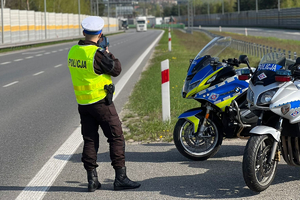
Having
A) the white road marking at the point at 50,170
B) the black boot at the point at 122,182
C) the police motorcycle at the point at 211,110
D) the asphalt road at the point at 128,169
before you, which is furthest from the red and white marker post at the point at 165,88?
the black boot at the point at 122,182

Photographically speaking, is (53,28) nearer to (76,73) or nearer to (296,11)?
A: (296,11)

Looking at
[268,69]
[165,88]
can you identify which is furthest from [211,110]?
[165,88]

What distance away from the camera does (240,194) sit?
15.4ft

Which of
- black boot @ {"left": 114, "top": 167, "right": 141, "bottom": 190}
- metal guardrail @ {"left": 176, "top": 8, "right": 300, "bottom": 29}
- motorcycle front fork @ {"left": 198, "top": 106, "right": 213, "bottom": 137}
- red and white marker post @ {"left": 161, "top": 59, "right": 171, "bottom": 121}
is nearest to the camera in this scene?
black boot @ {"left": 114, "top": 167, "right": 141, "bottom": 190}

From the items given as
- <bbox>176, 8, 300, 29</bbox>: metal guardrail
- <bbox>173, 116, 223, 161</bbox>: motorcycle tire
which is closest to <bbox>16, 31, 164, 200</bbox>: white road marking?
<bbox>173, 116, 223, 161</bbox>: motorcycle tire

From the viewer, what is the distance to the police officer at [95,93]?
4.76 meters

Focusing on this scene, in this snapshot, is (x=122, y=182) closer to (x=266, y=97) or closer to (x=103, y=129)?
(x=103, y=129)

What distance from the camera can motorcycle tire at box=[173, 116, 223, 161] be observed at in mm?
5898

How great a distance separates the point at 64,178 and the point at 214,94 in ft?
6.19

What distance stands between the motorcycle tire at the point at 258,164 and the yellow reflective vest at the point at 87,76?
146 cm

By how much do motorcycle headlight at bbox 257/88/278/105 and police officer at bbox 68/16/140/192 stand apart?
135 cm

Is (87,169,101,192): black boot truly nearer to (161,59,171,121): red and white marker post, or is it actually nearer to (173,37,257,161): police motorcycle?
(173,37,257,161): police motorcycle

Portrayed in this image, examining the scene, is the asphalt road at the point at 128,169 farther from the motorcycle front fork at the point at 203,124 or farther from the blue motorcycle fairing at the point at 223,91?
the blue motorcycle fairing at the point at 223,91

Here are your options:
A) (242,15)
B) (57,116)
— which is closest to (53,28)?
(57,116)
